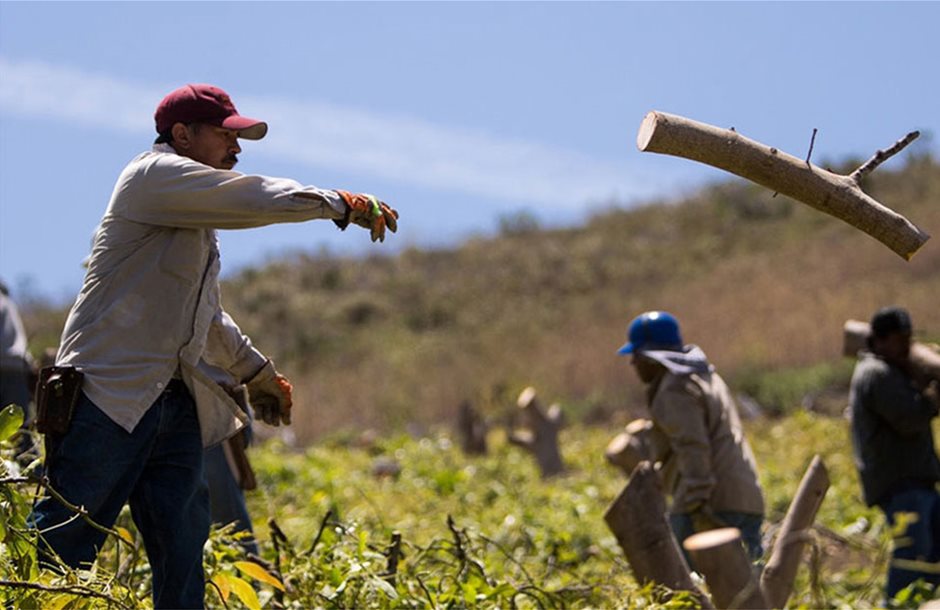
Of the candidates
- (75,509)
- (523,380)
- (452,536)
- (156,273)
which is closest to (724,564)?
(452,536)

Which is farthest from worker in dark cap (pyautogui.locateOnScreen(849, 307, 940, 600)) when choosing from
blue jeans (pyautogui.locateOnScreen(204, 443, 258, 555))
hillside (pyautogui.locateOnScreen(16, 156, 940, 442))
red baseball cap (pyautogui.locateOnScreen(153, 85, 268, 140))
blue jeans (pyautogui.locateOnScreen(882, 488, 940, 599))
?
hillside (pyautogui.locateOnScreen(16, 156, 940, 442))

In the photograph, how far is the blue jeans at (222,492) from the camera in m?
5.85

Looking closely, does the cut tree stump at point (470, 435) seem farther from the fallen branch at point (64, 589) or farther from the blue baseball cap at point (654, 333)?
the fallen branch at point (64, 589)

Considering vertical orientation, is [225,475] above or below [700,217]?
above

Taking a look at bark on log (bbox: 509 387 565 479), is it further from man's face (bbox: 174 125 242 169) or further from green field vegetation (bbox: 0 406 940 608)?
man's face (bbox: 174 125 242 169)

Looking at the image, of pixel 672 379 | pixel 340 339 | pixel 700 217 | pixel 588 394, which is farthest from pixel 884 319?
pixel 700 217

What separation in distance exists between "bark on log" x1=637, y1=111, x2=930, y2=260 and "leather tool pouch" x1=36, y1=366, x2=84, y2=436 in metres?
1.62

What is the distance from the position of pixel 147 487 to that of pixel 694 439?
2942 millimetres

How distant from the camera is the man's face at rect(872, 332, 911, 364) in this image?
7.27 metres

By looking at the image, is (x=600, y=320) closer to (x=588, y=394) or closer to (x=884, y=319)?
(x=588, y=394)

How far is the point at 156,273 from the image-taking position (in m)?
3.92

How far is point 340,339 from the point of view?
119 ft

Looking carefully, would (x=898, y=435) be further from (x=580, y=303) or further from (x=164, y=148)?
(x=580, y=303)

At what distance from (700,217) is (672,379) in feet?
121
